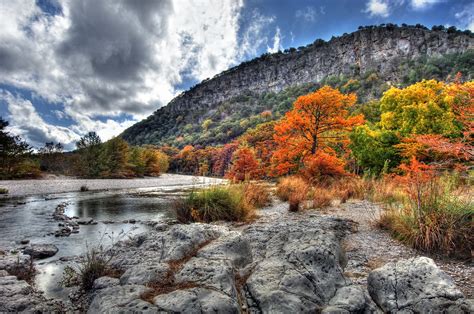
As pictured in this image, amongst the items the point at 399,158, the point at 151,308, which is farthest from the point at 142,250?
the point at 399,158

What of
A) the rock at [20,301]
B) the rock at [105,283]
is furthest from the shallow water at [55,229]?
the rock at [105,283]

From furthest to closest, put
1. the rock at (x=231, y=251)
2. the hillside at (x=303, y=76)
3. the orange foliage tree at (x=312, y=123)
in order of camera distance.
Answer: the hillside at (x=303, y=76), the orange foliage tree at (x=312, y=123), the rock at (x=231, y=251)

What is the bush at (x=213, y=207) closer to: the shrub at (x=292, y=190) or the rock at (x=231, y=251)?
the shrub at (x=292, y=190)

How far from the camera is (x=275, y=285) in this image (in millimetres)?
2697

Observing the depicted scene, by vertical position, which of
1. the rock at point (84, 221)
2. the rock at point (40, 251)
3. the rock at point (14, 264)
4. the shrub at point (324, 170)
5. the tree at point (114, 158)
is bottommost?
the rock at point (84, 221)

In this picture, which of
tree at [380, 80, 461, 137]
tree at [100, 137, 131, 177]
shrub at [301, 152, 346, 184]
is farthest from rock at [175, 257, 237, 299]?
tree at [100, 137, 131, 177]

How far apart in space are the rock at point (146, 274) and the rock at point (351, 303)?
73.4 inches

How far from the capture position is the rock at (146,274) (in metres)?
2.96

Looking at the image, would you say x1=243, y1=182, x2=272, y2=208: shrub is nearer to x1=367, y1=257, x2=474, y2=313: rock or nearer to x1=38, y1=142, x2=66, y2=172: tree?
x1=367, y1=257, x2=474, y2=313: rock

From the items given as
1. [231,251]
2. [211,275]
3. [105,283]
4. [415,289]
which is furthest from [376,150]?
[105,283]

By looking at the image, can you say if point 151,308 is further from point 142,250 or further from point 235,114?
point 235,114

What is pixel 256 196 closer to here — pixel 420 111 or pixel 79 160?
pixel 420 111

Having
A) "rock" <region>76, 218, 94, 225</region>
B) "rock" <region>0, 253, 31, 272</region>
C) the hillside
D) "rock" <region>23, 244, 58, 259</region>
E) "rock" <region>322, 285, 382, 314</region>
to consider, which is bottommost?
"rock" <region>76, 218, 94, 225</region>

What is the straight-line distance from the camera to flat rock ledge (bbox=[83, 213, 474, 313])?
2.40 metres
